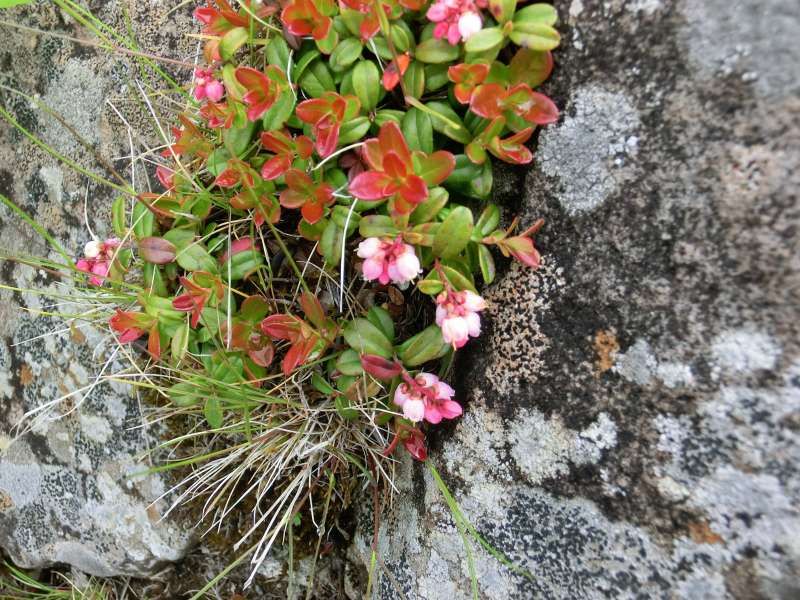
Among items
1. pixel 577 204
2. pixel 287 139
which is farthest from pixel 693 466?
pixel 287 139

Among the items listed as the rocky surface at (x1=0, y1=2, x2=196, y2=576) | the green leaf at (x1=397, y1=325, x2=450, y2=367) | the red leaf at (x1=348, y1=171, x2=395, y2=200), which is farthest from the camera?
the rocky surface at (x1=0, y1=2, x2=196, y2=576)

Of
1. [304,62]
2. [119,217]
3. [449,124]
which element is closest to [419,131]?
[449,124]

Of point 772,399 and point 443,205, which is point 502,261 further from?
point 772,399

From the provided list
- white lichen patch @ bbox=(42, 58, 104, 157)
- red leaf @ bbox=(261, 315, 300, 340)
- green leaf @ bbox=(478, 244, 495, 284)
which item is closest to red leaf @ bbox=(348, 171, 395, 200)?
green leaf @ bbox=(478, 244, 495, 284)

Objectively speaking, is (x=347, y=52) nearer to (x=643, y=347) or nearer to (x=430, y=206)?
(x=430, y=206)

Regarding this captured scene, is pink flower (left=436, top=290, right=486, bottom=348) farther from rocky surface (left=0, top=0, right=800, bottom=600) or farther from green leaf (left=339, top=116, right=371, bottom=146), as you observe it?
green leaf (left=339, top=116, right=371, bottom=146)
